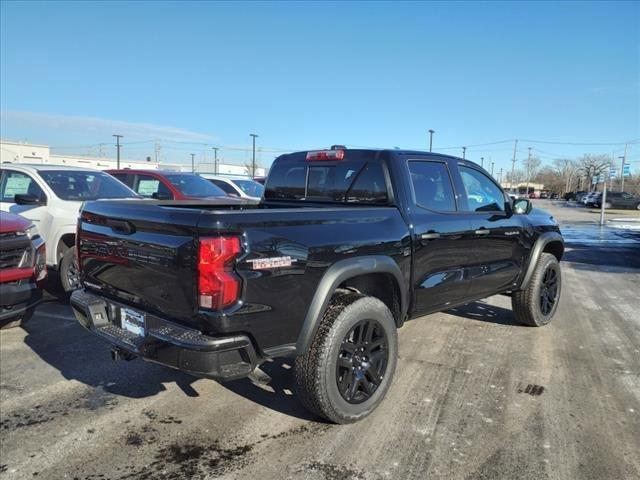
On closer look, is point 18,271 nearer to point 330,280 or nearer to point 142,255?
point 142,255

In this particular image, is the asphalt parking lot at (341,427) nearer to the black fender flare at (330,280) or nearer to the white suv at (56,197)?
the black fender flare at (330,280)

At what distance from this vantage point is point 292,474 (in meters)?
2.88

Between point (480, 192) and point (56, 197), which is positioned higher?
point (480, 192)

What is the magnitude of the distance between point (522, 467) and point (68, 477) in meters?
2.59

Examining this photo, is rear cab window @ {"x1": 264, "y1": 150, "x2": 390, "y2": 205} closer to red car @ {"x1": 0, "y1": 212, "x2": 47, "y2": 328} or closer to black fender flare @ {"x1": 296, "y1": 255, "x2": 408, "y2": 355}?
black fender flare @ {"x1": 296, "y1": 255, "x2": 408, "y2": 355}

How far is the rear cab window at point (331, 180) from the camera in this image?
4137 millimetres

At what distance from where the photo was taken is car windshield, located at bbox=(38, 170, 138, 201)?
7059 mm

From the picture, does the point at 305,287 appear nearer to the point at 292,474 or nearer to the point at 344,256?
the point at 344,256

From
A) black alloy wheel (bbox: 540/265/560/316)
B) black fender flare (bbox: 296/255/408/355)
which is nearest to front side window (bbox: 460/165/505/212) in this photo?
black alloy wheel (bbox: 540/265/560/316)

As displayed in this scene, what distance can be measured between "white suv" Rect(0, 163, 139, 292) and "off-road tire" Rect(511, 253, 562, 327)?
540 centimetres

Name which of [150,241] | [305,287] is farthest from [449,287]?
[150,241]

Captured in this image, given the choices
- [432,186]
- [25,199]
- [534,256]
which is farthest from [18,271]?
[534,256]

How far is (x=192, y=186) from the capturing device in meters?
9.68

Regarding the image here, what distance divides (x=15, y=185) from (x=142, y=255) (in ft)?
17.8
